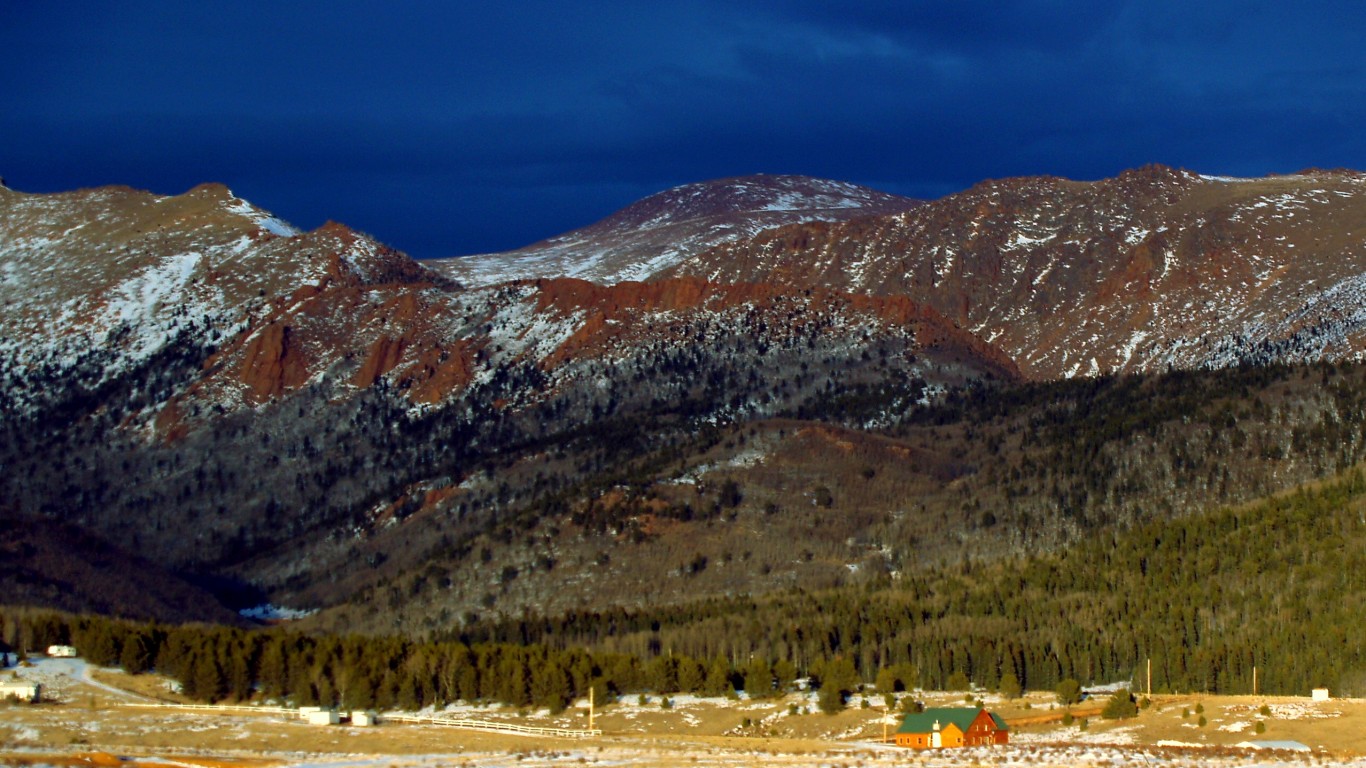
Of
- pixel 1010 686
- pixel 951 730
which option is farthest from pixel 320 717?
pixel 1010 686

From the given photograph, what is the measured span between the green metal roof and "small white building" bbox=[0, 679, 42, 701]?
194ft

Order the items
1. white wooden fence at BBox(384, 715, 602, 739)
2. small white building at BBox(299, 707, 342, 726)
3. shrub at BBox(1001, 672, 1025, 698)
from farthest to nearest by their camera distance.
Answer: shrub at BBox(1001, 672, 1025, 698) < small white building at BBox(299, 707, 342, 726) < white wooden fence at BBox(384, 715, 602, 739)

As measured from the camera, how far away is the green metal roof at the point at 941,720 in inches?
5069

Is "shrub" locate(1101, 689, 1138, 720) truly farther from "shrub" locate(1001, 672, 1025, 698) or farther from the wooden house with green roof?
"shrub" locate(1001, 672, 1025, 698)

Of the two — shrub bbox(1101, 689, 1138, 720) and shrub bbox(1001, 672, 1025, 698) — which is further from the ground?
shrub bbox(1001, 672, 1025, 698)

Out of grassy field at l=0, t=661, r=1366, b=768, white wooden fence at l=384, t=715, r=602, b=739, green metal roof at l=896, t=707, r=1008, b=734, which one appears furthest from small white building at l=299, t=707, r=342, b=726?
green metal roof at l=896, t=707, r=1008, b=734

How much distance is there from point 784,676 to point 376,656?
32908 millimetres

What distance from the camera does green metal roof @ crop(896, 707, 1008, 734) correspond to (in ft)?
422

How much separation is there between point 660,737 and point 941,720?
1792cm

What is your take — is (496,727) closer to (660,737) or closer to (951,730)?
(660,737)

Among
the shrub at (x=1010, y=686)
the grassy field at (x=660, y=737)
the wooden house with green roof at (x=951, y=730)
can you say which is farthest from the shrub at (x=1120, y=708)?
the shrub at (x=1010, y=686)

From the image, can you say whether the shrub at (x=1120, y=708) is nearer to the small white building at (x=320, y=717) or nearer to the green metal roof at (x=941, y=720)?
the green metal roof at (x=941, y=720)

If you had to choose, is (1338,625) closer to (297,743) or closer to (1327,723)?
(1327,723)

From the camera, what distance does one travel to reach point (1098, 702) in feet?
509
